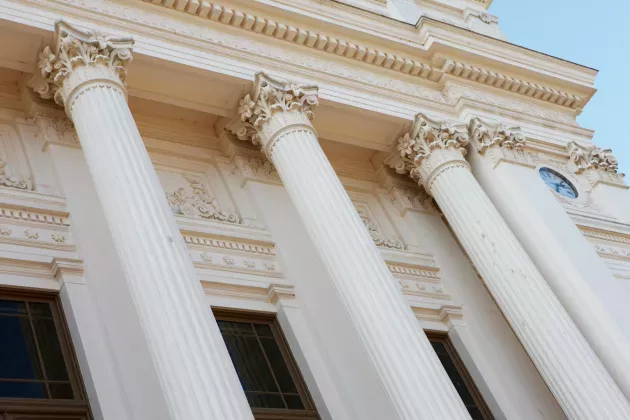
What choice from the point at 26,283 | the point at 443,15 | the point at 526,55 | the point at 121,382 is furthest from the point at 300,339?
the point at 443,15

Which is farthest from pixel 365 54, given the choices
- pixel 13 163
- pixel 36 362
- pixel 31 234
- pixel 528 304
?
pixel 36 362

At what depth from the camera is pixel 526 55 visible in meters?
15.3

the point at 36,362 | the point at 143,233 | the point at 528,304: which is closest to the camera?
the point at 143,233

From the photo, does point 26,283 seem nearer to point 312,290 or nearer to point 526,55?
point 312,290

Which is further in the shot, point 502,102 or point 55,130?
point 502,102

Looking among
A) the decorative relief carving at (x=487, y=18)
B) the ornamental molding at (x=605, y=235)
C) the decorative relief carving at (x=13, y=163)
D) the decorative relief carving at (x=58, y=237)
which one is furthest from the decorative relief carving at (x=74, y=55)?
the decorative relief carving at (x=487, y=18)

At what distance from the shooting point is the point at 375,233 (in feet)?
43.9

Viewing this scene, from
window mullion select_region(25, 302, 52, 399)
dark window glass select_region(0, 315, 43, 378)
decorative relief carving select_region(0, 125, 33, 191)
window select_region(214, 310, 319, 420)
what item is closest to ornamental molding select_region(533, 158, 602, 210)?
window select_region(214, 310, 319, 420)

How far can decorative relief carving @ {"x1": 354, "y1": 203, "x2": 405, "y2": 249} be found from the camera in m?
13.3

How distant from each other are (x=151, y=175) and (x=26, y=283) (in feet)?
6.28

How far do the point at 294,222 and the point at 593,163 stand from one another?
6.34 meters

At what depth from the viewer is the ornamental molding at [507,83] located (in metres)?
14.4

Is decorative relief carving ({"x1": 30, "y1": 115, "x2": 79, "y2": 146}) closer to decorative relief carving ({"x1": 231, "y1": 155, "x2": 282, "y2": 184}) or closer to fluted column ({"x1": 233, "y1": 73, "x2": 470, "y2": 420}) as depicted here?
fluted column ({"x1": 233, "y1": 73, "x2": 470, "y2": 420})

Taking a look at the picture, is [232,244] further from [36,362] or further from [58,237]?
[36,362]
